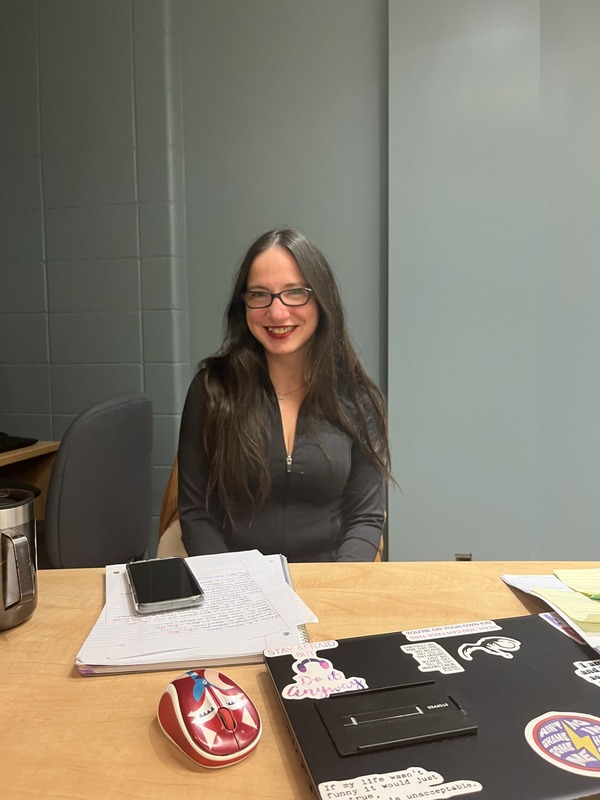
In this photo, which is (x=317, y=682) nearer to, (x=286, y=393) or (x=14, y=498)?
(x=14, y=498)

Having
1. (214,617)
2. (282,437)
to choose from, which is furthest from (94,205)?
(214,617)

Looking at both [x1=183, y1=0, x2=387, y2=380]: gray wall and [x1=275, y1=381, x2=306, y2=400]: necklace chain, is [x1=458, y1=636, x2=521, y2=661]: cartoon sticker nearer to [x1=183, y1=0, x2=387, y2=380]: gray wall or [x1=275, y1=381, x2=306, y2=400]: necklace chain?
[x1=275, y1=381, x2=306, y2=400]: necklace chain

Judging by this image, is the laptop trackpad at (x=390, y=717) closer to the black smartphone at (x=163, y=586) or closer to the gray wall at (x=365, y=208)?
the black smartphone at (x=163, y=586)

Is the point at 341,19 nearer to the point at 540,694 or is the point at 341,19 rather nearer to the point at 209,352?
the point at 209,352

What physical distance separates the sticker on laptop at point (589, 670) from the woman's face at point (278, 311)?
3.14ft

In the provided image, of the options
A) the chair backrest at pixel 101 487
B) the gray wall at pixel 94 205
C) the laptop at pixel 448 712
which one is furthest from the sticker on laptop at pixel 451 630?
the gray wall at pixel 94 205

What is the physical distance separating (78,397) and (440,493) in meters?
1.56

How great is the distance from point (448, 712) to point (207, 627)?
1.03ft

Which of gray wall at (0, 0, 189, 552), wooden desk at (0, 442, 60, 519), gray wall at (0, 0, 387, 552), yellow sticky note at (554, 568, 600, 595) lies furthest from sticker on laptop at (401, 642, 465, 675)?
wooden desk at (0, 442, 60, 519)

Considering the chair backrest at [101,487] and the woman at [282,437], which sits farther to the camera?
the chair backrest at [101,487]

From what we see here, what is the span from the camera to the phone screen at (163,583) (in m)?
0.78

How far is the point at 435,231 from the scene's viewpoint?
216 centimetres

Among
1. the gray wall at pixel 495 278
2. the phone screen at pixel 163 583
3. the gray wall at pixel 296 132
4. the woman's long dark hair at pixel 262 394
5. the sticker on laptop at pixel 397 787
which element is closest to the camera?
the sticker on laptop at pixel 397 787

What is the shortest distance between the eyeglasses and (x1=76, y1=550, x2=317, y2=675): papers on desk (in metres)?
0.70
